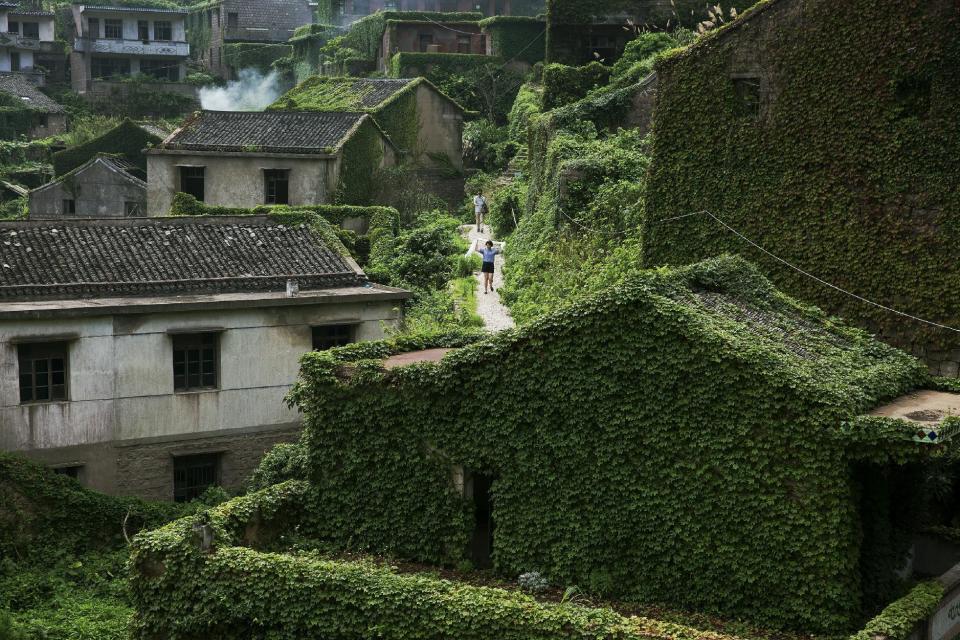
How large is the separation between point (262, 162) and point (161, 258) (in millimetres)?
15037

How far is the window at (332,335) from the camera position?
2786cm

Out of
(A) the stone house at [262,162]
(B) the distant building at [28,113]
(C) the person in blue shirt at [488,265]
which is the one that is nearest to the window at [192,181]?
(A) the stone house at [262,162]

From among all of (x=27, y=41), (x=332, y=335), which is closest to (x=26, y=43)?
(x=27, y=41)

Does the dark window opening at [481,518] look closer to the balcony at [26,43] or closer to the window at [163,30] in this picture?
the balcony at [26,43]

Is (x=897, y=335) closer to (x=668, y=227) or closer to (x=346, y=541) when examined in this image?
(x=668, y=227)

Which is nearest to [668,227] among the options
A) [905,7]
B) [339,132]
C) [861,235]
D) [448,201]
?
[861,235]

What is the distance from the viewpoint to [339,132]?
145 ft

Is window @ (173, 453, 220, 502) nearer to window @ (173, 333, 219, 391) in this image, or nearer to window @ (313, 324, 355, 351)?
window @ (173, 333, 219, 391)

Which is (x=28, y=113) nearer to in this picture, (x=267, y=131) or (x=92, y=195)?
(x=92, y=195)

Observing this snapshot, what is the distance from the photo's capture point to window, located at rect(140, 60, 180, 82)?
79250mm

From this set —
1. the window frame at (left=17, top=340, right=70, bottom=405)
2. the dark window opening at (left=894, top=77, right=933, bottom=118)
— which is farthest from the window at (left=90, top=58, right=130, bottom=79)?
the dark window opening at (left=894, top=77, right=933, bottom=118)

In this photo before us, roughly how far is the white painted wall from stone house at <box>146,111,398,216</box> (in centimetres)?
1569

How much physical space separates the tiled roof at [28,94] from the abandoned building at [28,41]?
10.7 feet

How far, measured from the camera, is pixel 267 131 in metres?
44.0
